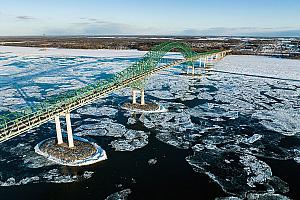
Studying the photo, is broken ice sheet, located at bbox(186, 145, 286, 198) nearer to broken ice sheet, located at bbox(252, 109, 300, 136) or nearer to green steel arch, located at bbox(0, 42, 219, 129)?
broken ice sheet, located at bbox(252, 109, 300, 136)

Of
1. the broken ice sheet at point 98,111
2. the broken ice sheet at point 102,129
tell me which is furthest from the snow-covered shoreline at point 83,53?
the broken ice sheet at point 102,129

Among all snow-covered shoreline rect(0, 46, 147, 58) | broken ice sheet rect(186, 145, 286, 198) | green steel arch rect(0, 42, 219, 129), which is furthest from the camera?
snow-covered shoreline rect(0, 46, 147, 58)

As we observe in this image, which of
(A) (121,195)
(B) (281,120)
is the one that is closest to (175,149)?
(A) (121,195)

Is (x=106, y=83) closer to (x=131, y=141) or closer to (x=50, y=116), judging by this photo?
(x=131, y=141)

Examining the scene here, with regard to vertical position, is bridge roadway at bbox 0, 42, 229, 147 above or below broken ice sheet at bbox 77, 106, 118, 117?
above

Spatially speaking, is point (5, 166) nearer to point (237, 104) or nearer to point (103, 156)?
point (103, 156)

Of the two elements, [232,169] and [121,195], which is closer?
[121,195]

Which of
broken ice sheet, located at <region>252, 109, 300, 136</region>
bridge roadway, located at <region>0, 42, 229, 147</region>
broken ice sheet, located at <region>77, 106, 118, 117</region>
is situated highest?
bridge roadway, located at <region>0, 42, 229, 147</region>

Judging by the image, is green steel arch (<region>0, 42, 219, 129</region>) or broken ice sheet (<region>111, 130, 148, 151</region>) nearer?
broken ice sheet (<region>111, 130, 148, 151</region>)

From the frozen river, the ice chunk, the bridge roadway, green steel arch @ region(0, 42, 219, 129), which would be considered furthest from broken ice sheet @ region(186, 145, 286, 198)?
green steel arch @ region(0, 42, 219, 129)
